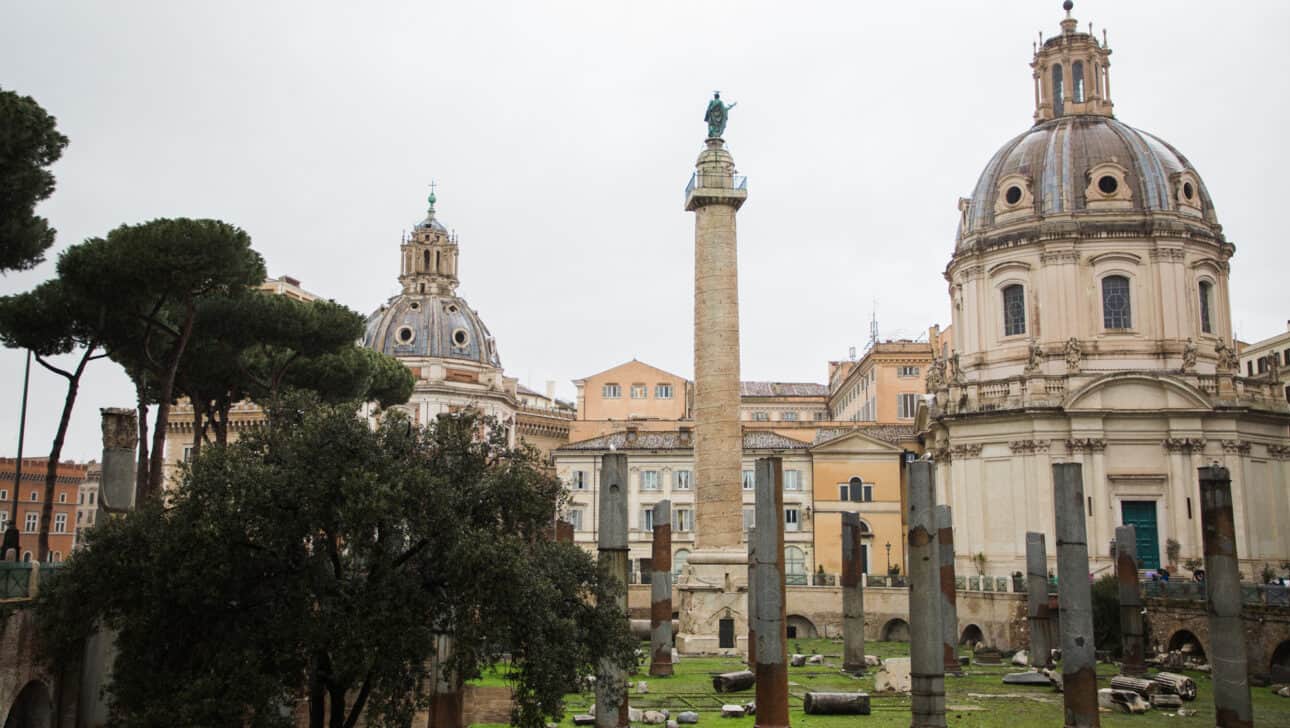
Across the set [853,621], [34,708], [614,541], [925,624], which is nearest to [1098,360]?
[853,621]

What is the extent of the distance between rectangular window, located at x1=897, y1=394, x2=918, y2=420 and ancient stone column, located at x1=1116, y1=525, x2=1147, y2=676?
1555 inches

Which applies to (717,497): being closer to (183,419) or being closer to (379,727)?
(379,727)

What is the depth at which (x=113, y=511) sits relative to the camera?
2292 cm

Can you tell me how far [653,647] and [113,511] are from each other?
55.9ft

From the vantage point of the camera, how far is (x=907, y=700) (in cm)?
2969

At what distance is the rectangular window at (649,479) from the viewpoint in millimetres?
66062

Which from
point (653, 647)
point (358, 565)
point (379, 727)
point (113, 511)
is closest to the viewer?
point (379, 727)

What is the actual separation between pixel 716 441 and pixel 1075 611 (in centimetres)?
1897

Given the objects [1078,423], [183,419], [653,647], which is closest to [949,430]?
[1078,423]

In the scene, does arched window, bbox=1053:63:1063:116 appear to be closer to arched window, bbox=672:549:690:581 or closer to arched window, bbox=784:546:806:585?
arched window, bbox=784:546:806:585

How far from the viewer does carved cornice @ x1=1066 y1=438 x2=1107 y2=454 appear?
1889 inches

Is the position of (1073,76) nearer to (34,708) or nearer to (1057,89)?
(1057,89)

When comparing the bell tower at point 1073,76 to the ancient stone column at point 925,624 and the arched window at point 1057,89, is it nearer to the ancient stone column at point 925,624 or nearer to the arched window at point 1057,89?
the arched window at point 1057,89

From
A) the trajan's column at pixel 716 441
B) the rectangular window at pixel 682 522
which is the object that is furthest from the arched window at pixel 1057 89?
the rectangular window at pixel 682 522
